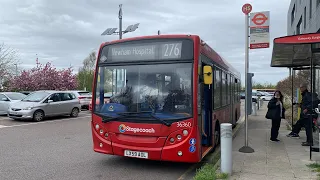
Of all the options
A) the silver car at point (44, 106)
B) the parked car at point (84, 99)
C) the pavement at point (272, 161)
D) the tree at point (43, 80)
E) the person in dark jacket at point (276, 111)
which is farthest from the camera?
the tree at point (43, 80)

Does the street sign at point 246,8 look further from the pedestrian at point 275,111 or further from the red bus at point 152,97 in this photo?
the pedestrian at point 275,111

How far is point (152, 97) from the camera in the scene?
20.4 ft

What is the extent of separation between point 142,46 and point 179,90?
1.24 m

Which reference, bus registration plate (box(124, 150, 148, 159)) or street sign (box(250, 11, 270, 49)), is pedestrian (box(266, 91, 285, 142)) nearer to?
street sign (box(250, 11, 270, 49))

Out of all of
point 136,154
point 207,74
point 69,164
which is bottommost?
point 69,164

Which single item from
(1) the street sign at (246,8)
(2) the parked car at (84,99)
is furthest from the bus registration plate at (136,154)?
(2) the parked car at (84,99)

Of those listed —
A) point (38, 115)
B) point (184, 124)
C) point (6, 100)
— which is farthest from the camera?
point (6, 100)

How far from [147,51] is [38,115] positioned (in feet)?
36.6

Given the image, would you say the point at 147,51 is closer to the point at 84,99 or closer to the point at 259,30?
the point at 259,30

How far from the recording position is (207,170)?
593 centimetres

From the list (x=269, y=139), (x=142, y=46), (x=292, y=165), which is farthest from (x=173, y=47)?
(x=269, y=139)

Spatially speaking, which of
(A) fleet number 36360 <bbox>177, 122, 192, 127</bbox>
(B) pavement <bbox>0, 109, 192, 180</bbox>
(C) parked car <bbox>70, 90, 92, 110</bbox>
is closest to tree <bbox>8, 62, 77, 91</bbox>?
(C) parked car <bbox>70, 90, 92, 110</bbox>

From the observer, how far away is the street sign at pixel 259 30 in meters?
7.73

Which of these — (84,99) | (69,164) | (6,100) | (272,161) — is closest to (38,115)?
(6,100)
